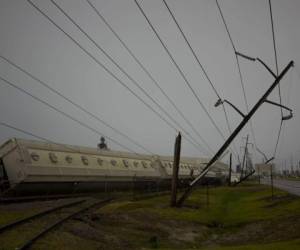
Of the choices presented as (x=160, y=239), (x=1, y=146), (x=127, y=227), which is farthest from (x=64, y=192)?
(x=160, y=239)

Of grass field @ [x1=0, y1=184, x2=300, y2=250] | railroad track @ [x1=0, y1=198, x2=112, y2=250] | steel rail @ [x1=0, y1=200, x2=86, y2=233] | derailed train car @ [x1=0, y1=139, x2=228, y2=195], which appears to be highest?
derailed train car @ [x1=0, y1=139, x2=228, y2=195]

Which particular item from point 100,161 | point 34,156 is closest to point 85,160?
point 100,161

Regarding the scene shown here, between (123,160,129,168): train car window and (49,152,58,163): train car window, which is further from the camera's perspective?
(123,160,129,168): train car window

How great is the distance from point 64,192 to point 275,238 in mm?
20289

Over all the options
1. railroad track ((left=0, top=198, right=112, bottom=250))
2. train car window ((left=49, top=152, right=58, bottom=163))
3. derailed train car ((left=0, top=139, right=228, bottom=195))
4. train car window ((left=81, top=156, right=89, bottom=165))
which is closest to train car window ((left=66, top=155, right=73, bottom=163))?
derailed train car ((left=0, top=139, right=228, bottom=195))

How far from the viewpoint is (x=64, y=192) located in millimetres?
32094

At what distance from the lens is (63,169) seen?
31.0m

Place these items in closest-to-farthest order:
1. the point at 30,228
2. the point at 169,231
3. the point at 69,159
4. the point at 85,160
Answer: the point at 30,228 < the point at 169,231 < the point at 69,159 < the point at 85,160

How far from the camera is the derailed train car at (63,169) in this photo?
2734 cm

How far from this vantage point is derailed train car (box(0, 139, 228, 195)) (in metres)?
27.3

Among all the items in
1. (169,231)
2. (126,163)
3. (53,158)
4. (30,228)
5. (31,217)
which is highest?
(53,158)

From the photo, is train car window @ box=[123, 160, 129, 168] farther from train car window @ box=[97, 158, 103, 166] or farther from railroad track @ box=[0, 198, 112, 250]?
railroad track @ box=[0, 198, 112, 250]

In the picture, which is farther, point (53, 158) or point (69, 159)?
point (69, 159)

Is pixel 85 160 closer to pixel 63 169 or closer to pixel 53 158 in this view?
pixel 63 169
